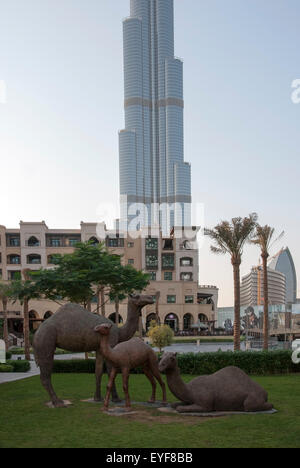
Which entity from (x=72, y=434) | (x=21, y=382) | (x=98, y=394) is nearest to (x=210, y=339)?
(x=21, y=382)

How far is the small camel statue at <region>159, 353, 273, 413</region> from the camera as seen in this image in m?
12.1

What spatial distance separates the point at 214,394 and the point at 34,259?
68976 mm

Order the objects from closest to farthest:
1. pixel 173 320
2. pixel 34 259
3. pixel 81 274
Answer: pixel 81 274
pixel 34 259
pixel 173 320

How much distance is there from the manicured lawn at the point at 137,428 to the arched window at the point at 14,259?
65420 mm

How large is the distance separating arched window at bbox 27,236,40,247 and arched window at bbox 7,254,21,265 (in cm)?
292

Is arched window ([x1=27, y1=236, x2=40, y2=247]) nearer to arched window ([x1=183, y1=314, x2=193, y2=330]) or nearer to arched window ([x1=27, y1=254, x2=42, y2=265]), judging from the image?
arched window ([x1=27, y1=254, x2=42, y2=265])

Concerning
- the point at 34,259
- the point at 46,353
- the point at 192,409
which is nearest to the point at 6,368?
the point at 46,353

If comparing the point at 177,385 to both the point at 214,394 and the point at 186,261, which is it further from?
the point at 186,261

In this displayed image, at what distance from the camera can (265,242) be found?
3428 cm

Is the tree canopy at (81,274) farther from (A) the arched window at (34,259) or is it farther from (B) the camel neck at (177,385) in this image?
(A) the arched window at (34,259)

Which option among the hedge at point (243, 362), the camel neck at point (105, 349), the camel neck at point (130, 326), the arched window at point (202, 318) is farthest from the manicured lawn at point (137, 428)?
the arched window at point (202, 318)

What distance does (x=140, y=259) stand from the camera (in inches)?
3246

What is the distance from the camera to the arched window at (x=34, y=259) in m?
77.3
